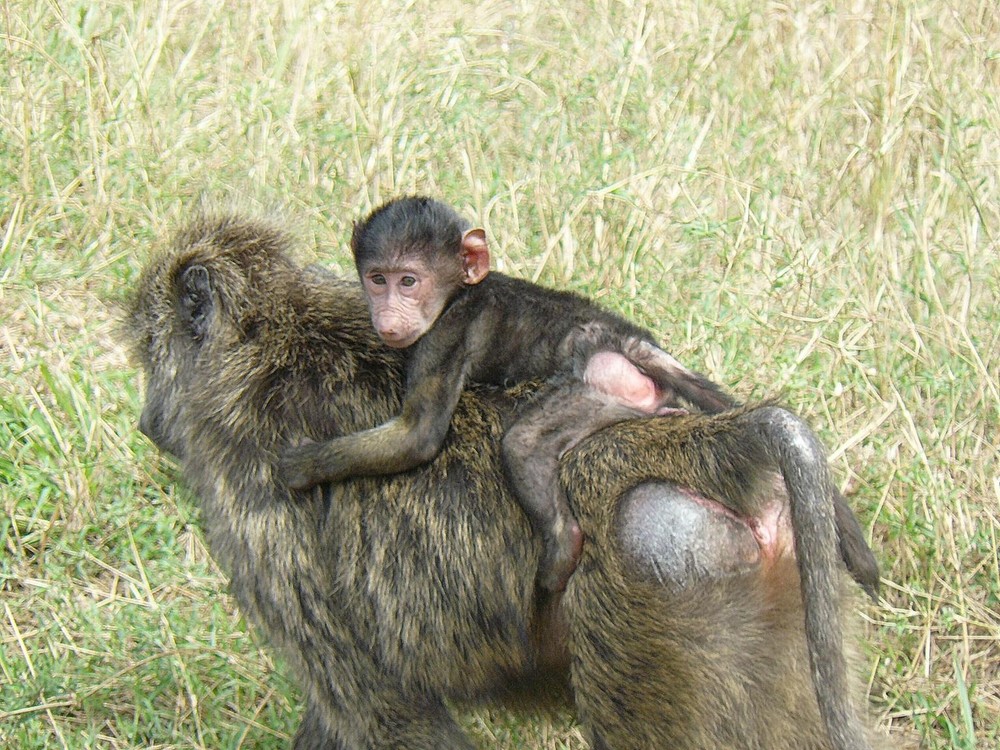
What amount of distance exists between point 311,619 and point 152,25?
4.19 m

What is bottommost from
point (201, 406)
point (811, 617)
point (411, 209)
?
point (201, 406)

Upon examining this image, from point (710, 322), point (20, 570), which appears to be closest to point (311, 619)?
point (20, 570)

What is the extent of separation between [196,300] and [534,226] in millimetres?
2154

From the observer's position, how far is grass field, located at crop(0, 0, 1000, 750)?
4359mm

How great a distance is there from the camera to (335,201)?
5.74 m

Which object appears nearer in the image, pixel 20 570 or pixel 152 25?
pixel 20 570

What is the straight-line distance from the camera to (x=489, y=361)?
3.47 meters

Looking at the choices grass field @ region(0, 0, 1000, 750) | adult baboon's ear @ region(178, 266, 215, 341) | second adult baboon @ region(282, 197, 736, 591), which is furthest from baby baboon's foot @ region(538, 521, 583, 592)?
adult baboon's ear @ region(178, 266, 215, 341)

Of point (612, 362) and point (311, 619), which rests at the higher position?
point (612, 362)

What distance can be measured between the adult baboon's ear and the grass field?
14.3 inches

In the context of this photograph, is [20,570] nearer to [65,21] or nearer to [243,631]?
[243,631]

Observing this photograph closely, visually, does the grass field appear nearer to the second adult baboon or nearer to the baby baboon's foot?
the second adult baboon

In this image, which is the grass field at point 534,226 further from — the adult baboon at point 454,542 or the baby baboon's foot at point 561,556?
the baby baboon's foot at point 561,556

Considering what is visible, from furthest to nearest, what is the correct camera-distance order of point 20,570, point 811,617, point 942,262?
point 942,262 → point 20,570 → point 811,617
